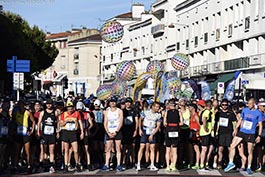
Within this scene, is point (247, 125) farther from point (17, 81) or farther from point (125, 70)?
point (17, 81)

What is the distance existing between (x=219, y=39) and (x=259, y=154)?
38.6 metres

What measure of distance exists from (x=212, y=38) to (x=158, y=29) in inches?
945

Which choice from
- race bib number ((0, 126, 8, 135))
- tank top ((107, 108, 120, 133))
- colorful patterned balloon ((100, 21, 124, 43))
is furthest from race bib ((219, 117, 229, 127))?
colorful patterned balloon ((100, 21, 124, 43))

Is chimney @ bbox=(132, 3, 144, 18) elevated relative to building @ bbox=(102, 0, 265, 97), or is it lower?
elevated

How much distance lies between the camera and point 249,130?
697 inches

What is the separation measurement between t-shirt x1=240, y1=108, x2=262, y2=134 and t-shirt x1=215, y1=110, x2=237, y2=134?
0.47 meters

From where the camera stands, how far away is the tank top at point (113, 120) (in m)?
17.9

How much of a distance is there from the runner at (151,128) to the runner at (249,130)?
203 cm

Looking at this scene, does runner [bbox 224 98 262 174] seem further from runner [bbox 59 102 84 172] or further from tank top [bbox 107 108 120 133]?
runner [bbox 59 102 84 172]

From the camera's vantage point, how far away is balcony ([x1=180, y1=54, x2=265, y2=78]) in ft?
153

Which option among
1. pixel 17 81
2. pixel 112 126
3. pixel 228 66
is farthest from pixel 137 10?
pixel 112 126

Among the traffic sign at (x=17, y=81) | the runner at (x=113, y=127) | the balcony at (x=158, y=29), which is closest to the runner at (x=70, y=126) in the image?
the runner at (x=113, y=127)

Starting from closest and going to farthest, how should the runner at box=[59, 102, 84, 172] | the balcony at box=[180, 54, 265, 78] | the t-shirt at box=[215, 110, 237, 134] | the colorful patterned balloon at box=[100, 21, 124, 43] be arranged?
the runner at box=[59, 102, 84, 172]
the t-shirt at box=[215, 110, 237, 134]
the colorful patterned balloon at box=[100, 21, 124, 43]
the balcony at box=[180, 54, 265, 78]

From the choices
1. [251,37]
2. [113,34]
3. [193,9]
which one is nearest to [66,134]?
[113,34]
